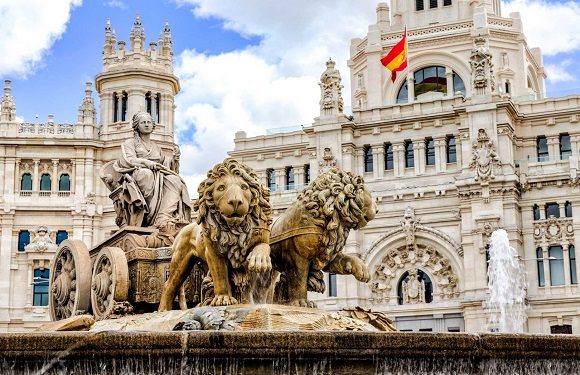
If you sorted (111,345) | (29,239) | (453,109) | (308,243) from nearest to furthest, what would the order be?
(111,345), (308,243), (453,109), (29,239)

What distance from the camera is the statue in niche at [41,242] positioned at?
192 feet

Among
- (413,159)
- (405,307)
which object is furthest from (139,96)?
(405,307)

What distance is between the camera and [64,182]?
60875 mm

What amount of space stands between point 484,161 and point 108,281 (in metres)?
39.2

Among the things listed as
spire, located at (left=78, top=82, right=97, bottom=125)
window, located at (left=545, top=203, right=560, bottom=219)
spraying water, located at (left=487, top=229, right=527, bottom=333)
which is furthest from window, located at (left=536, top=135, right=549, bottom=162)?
spire, located at (left=78, top=82, right=97, bottom=125)

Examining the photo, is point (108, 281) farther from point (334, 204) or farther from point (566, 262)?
point (566, 262)

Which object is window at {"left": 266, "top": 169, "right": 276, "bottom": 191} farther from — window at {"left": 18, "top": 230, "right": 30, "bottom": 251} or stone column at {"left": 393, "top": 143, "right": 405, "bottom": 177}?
window at {"left": 18, "top": 230, "right": 30, "bottom": 251}

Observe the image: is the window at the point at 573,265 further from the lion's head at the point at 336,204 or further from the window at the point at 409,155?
the lion's head at the point at 336,204

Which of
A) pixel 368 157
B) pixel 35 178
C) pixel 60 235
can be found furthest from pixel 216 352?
pixel 35 178

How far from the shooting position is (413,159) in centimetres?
5338

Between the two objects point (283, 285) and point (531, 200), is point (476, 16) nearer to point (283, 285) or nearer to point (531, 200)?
point (531, 200)

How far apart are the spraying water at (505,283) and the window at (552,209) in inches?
132

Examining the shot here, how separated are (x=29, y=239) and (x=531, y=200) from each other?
3165cm

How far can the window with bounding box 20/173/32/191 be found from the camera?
6062 centimetres
